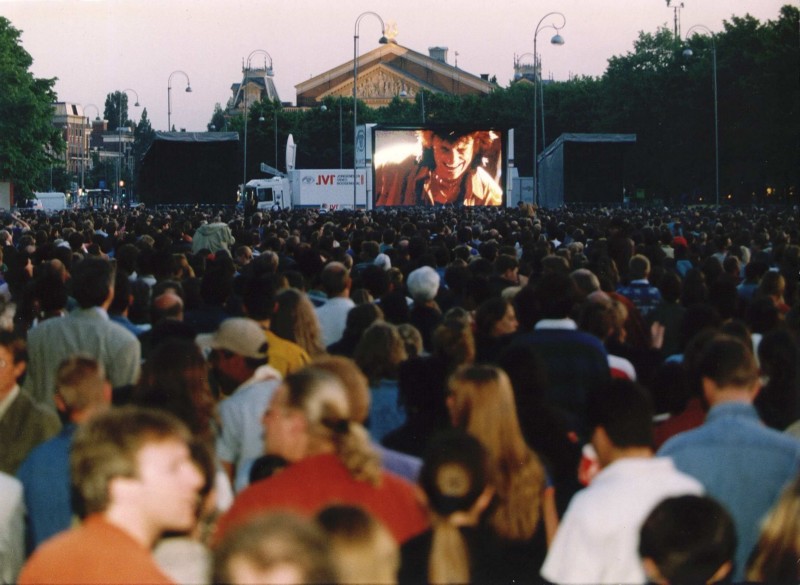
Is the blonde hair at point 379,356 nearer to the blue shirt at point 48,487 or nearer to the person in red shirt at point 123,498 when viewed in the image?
the blue shirt at point 48,487

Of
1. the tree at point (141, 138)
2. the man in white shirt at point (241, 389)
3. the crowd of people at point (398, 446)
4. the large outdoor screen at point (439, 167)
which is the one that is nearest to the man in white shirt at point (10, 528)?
the crowd of people at point (398, 446)

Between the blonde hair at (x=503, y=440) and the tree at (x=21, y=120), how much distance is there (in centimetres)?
6191

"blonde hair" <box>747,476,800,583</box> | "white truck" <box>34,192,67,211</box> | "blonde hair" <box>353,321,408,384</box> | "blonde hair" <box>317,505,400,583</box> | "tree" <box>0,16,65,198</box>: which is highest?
"tree" <box>0,16,65,198</box>

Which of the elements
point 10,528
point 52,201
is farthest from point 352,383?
point 52,201

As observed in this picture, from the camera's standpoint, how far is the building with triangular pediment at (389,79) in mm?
131875

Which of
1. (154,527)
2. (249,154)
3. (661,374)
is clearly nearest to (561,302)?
(661,374)

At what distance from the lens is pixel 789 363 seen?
6.86 metres

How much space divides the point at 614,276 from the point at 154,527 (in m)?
8.76

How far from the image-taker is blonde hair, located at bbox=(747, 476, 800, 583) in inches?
162

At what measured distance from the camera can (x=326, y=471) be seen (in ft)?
15.4

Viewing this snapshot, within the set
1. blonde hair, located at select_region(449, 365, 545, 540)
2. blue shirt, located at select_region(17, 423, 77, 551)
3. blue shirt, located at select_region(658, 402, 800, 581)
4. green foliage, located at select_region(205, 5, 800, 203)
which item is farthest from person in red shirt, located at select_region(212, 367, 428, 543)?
green foliage, located at select_region(205, 5, 800, 203)

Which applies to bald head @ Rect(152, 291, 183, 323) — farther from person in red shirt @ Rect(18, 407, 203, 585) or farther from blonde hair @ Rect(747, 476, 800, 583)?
blonde hair @ Rect(747, 476, 800, 583)

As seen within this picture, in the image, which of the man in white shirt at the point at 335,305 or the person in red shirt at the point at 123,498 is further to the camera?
the man in white shirt at the point at 335,305

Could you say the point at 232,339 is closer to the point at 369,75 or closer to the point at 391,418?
the point at 391,418
